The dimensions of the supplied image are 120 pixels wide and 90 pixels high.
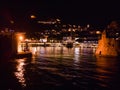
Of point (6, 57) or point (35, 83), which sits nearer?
point (35, 83)

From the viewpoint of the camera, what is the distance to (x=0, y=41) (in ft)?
202

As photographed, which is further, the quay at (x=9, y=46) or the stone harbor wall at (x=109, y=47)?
the stone harbor wall at (x=109, y=47)

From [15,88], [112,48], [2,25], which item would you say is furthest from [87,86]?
[112,48]

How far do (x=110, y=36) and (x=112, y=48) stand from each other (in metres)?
4.51

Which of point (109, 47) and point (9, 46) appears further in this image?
point (109, 47)

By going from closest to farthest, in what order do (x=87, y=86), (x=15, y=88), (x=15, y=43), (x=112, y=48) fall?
(x=15, y=88) < (x=87, y=86) < (x=15, y=43) < (x=112, y=48)

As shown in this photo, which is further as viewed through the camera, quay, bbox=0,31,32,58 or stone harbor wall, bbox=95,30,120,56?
stone harbor wall, bbox=95,30,120,56

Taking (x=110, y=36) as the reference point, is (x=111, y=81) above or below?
below

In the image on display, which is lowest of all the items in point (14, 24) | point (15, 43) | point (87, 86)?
point (87, 86)

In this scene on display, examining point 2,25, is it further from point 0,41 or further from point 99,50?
point 99,50

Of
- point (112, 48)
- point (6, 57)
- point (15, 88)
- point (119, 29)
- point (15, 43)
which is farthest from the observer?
point (119, 29)

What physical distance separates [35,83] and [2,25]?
→ 44.4 meters

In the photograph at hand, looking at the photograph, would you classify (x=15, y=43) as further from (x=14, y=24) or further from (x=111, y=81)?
(x=111, y=81)

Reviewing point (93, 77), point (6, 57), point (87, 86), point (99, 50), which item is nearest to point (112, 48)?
point (99, 50)
